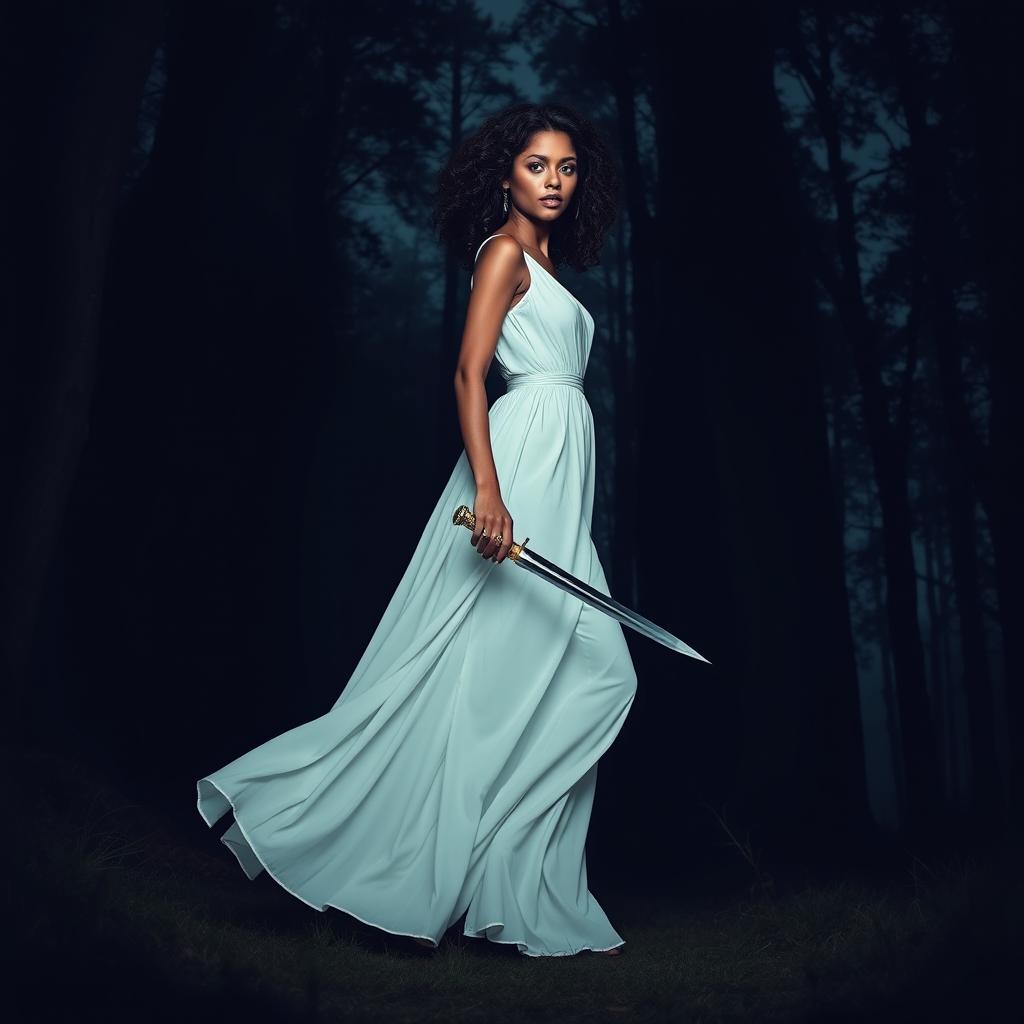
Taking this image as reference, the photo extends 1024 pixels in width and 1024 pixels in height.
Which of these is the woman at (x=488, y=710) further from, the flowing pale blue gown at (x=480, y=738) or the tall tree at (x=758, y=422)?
the tall tree at (x=758, y=422)

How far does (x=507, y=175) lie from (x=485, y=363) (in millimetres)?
594

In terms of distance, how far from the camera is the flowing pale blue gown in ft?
8.71

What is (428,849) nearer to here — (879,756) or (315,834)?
(315,834)

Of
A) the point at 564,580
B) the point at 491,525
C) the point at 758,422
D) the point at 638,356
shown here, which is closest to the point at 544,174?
the point at 491,525

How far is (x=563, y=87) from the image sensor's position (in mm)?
10922

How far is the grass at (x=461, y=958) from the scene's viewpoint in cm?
206

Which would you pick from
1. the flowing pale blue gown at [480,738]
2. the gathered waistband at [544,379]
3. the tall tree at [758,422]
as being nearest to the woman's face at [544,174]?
the flowing pale blue gown at [480,738]

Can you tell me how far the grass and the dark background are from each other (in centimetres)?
51

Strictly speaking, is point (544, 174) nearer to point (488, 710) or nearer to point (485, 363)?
point (485, 363)

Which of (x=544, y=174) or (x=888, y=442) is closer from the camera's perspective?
(x=544, y=174)

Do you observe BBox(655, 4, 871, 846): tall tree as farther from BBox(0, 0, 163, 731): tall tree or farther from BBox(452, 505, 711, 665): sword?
BBox(0, 0, 163, 731): tall tree

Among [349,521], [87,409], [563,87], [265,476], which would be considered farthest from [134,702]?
[349,521]

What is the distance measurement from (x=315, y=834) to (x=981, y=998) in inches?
56.0

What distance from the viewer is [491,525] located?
266cm
